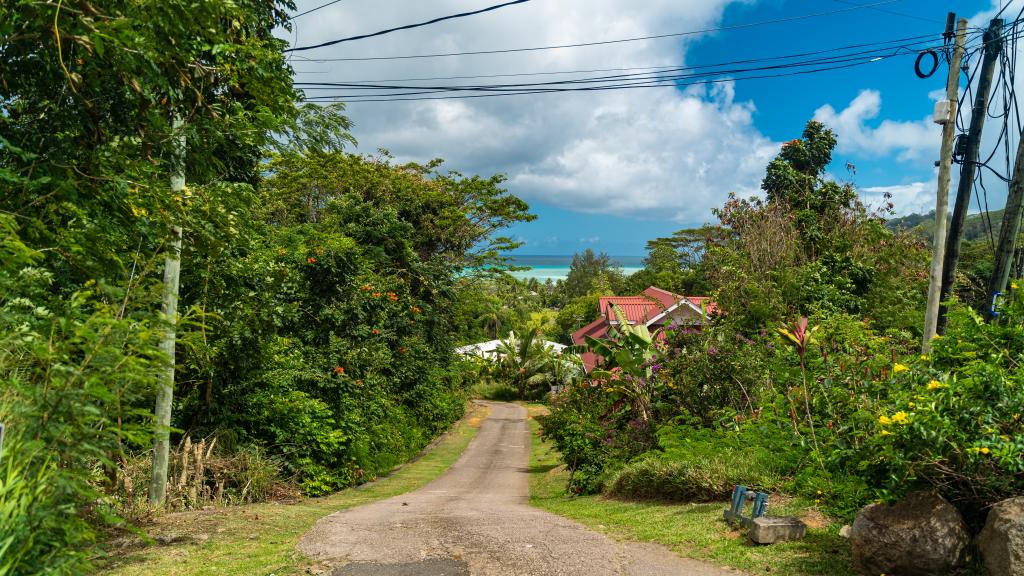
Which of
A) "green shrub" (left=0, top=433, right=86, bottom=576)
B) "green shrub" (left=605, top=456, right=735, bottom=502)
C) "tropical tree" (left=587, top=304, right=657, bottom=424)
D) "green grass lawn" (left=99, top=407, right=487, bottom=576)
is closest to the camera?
"green shrub" (left=0, top=433, right=86, bottom=576)

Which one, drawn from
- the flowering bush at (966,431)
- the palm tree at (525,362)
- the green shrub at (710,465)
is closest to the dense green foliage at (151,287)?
the flowering bush at (966,431)

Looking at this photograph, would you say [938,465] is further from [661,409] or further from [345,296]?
[345,296]

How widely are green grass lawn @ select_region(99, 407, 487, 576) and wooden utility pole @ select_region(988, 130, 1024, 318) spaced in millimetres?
11184

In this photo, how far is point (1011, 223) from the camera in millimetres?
11312

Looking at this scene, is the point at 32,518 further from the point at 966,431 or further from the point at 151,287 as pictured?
the point at 966,431

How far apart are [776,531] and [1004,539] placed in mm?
2434

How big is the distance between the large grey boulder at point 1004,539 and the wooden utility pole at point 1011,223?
749 cm

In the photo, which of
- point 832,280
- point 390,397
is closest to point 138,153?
point 390,397

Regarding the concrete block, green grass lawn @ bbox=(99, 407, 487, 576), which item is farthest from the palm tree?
the concrete block

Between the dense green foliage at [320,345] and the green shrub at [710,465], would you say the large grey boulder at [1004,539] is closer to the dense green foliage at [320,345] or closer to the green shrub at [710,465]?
the green shrub at [710,465]

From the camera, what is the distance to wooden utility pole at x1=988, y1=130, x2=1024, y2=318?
11.2 metres

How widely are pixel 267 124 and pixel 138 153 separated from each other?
1425 millimetres

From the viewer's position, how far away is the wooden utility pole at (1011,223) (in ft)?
36.9

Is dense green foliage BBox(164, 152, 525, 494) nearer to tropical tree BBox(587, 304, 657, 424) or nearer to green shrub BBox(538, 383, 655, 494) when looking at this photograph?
green shrub BBox(538, 383, 655, 494)
